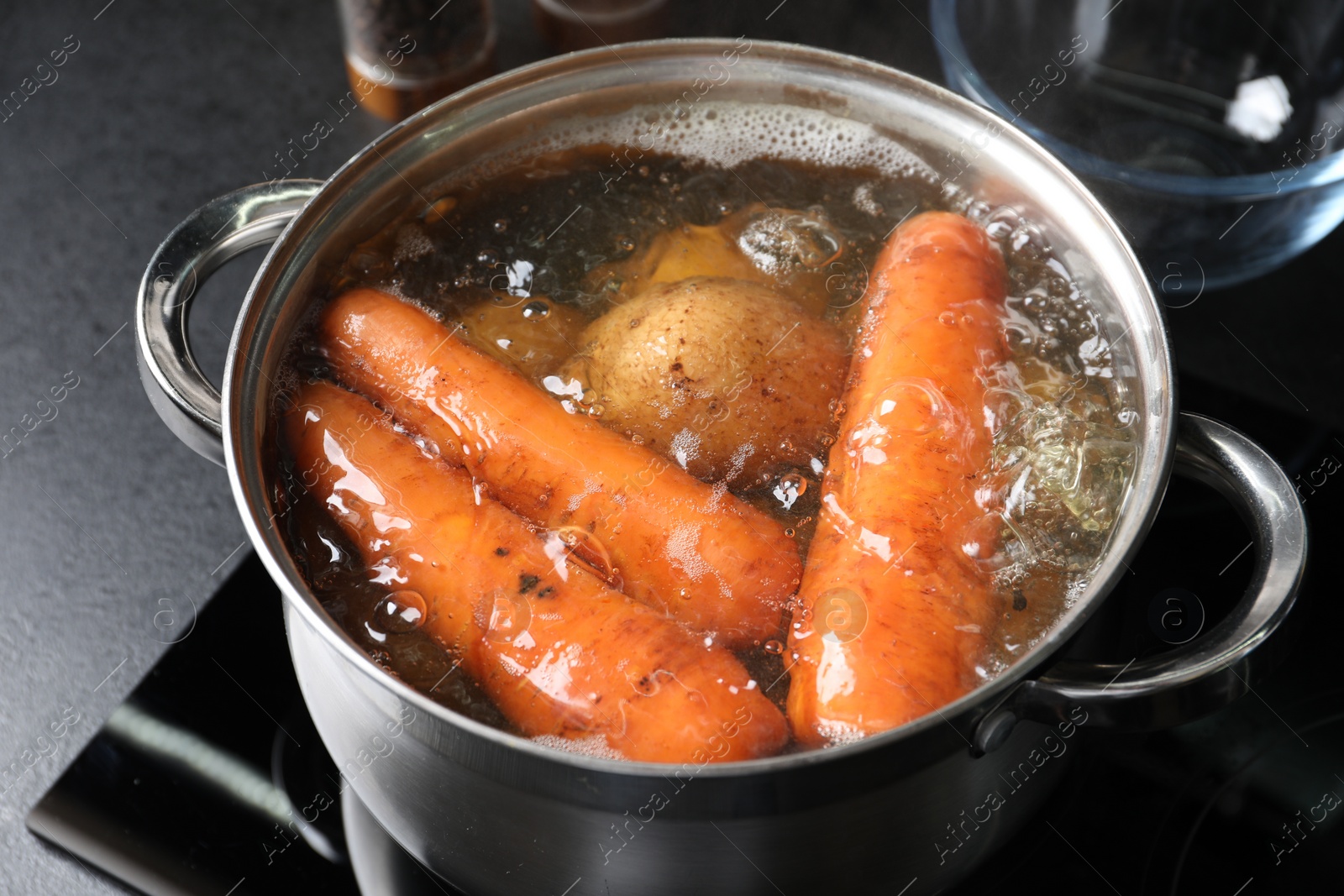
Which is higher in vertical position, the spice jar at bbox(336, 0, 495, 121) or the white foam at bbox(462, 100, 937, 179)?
the spice jar at bbox(336, 0, 495, 121)

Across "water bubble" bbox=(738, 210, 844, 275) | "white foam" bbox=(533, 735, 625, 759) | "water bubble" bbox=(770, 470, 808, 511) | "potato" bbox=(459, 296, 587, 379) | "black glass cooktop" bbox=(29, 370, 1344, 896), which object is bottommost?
"black glass cooktop" bbox=(29, 370, 1344, 896)

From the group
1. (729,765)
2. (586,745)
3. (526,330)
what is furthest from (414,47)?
A: (729,765)

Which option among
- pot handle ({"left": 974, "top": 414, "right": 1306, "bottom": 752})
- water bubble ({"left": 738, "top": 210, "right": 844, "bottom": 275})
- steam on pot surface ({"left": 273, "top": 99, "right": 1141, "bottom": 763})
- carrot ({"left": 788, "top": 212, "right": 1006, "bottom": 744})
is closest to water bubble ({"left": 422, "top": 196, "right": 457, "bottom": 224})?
steam on pot surface ({"left": 273, "top": 99, "right": 1141, "bottom": 763})


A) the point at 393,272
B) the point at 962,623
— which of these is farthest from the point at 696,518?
the point at 393,272

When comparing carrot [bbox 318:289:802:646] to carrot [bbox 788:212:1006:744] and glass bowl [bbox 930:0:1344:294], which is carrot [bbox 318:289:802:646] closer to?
carrot [bbox 788:212:1006:744]

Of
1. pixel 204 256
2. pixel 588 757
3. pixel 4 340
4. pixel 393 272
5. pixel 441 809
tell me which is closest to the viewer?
pixel 588 757

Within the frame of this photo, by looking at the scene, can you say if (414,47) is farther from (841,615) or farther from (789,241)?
(841,615)

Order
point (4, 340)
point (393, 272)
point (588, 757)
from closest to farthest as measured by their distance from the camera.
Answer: point (588, 757)
point (393, 272)
point (4, 340)

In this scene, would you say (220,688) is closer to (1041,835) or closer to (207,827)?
(207,827)
